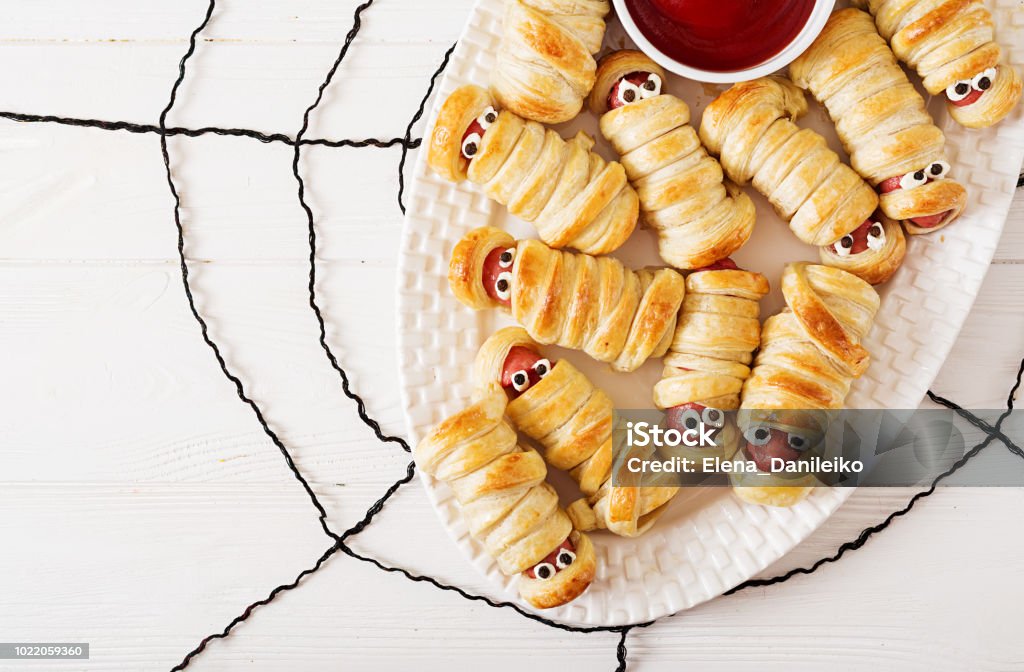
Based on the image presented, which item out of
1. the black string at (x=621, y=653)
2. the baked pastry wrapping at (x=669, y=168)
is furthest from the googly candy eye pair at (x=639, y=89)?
the black string at (x=621, y=653)

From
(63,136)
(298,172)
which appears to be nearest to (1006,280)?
(298,172)

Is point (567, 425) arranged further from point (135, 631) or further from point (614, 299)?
point (135, 631)

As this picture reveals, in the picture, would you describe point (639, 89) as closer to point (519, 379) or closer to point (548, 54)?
point (548, 54)

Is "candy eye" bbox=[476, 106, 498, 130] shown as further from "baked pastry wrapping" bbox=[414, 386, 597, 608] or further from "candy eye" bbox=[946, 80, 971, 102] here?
"candy eye" bbox=[946, 80, 971, 102]

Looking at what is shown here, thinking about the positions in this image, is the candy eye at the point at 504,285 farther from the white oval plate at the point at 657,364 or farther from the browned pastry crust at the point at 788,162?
the browned pastry crust at the point at 788,162

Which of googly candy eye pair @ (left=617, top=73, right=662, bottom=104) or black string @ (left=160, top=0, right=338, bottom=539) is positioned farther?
black string @ (left=160, top=0, right=338, bottom=539)

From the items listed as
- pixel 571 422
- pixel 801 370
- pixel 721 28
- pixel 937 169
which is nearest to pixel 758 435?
pixel 801 370

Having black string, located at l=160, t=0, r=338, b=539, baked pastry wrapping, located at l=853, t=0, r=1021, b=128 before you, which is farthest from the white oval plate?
black string, located at l=160, t=0, r=338, b=539
